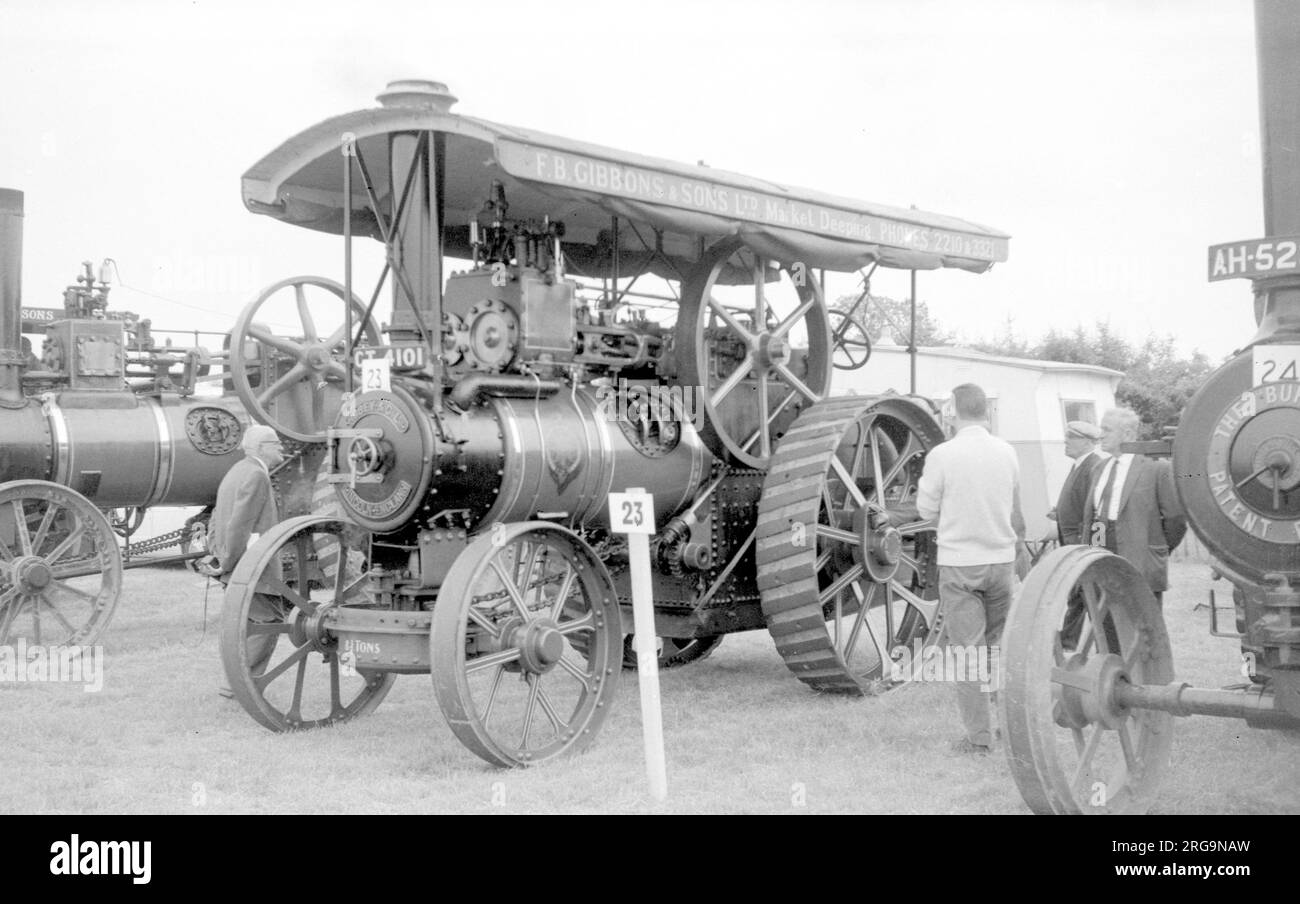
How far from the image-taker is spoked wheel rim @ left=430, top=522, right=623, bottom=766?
4824 millimetres

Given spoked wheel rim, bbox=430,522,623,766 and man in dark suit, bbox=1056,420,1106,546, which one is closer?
spoked wheel rim, bbox=430,522,623,766

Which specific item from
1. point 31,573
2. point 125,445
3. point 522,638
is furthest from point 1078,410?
point 522,638

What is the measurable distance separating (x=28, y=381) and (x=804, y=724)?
5.56 meters

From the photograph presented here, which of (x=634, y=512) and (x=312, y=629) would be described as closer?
(x=634, y=512)

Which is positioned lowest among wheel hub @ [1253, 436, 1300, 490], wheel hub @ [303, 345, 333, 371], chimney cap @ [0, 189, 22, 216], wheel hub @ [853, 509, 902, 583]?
wheel hub @ [853, 509, 902, 583]

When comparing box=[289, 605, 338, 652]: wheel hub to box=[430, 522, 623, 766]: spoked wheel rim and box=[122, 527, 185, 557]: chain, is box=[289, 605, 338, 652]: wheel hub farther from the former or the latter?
box=[122, 527, 185, 557]: chain

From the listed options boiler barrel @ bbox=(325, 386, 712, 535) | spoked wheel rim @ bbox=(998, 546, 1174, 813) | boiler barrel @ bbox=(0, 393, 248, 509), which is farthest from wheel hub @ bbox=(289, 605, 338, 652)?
boiler barrel @ bbox=(0, 393, 248, 509)

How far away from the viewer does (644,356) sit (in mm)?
6500

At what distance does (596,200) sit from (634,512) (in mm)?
1500

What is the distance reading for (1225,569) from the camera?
404cm

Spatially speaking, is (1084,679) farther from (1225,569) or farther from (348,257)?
(348,257)

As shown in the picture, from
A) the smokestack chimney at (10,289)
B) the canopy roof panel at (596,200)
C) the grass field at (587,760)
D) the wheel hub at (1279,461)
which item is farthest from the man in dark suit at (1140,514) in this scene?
the smokestack chimney at (10,289)

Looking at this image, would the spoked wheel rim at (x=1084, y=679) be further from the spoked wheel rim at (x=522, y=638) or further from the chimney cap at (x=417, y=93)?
the chimney cap at (x=417, y=93)

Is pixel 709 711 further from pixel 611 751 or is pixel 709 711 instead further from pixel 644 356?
pixel 644 356
